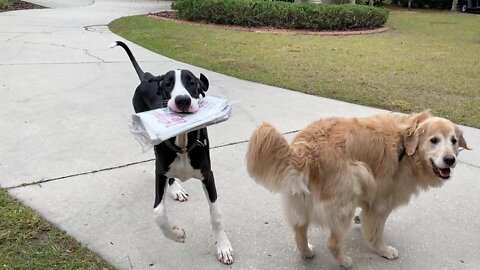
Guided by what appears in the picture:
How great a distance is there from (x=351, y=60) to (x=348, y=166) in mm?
7901

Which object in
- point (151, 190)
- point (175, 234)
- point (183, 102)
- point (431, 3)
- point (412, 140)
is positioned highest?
point (431, 3)

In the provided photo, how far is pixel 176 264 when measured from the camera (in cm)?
294

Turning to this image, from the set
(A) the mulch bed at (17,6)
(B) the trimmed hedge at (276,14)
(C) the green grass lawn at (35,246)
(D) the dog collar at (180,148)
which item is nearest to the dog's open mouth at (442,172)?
(D) the dog collar at (180,148)

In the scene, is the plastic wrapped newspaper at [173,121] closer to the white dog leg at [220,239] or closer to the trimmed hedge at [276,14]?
the white dog leg at [220,239]

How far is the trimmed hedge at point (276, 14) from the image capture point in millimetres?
14969

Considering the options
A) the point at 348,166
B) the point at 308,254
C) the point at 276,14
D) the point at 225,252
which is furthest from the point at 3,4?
the point at 348,166

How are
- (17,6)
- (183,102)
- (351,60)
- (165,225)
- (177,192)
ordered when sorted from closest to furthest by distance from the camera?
(183,102), (165,225), (177,192), (351,60), (17,6)

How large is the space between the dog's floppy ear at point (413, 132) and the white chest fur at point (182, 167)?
4.35ft

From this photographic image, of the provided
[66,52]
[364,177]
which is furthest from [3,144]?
[66,52]

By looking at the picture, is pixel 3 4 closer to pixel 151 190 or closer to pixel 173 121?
pixel 151 190

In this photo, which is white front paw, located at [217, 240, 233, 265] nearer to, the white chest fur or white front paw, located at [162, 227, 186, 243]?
white front paw, located at [162, 227, 186, 243]

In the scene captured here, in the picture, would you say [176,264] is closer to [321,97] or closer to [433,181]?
[433,181]

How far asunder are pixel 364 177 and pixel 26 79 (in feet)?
20.4

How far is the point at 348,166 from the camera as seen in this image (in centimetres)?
273
